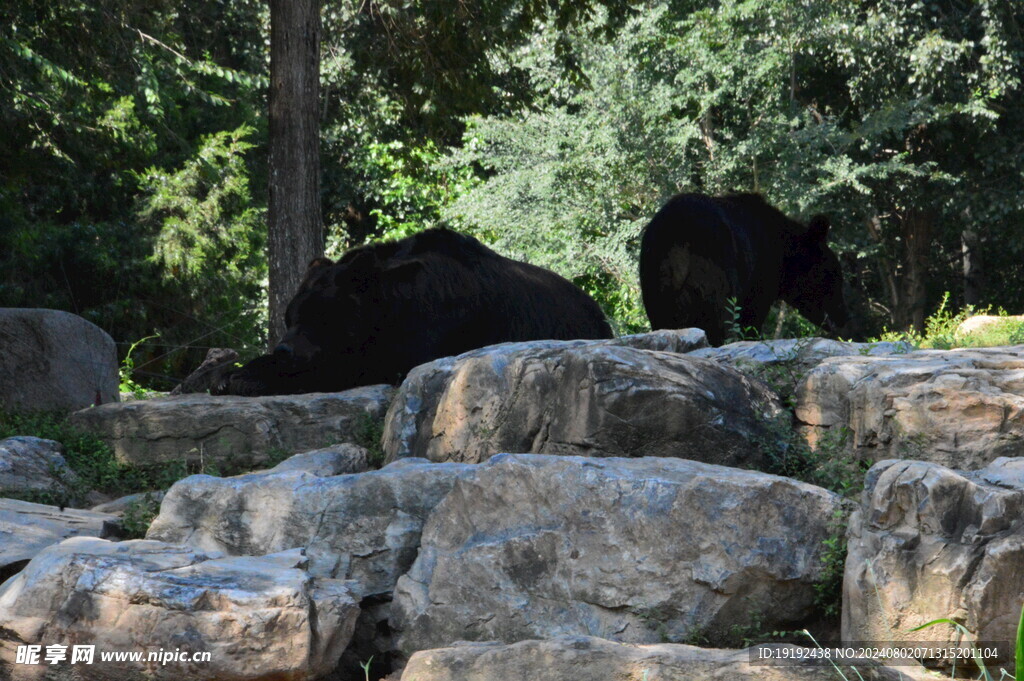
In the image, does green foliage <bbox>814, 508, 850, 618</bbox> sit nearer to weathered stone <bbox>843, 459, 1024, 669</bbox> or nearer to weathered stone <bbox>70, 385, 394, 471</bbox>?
weathered stone <bbox>843, 459, 1024, 669</bbox>

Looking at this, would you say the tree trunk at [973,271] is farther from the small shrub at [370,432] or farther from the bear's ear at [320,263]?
the small shrub at [370,432]

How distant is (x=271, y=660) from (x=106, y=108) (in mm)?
14569

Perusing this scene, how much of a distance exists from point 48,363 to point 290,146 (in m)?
3.14

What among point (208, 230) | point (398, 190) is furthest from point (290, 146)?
point (398, 190)

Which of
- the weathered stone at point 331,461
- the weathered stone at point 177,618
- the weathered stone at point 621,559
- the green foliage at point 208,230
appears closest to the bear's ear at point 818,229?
the weathered stone at point 331,461

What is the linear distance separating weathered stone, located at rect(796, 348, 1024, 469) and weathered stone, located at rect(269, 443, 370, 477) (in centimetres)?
257

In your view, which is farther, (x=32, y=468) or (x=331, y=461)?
(x=32, y=468)

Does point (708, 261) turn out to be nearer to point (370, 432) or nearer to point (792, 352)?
point (792, 352)

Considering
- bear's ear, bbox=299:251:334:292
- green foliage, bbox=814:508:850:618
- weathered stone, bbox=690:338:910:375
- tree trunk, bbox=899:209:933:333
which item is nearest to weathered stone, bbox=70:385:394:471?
bear's ear, bbox=299:251:334:292

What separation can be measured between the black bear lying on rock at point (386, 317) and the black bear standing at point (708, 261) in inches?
60.5

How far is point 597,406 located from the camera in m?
5.07

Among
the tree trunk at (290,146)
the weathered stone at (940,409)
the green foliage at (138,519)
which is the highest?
the tree trunk at (290,146)

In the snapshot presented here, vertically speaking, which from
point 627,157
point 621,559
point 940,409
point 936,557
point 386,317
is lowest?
point 621,559

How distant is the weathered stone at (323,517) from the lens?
4.60 metres
